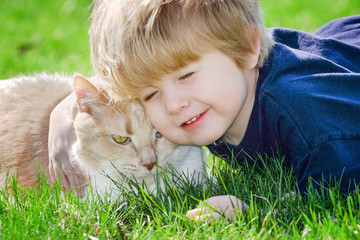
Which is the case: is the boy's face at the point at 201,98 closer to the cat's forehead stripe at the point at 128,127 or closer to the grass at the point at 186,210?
the cat's forehead stripe at the point at 128,127

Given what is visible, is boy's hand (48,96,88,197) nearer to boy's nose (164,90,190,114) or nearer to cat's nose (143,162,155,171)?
cat's nose (143,162,155,171)

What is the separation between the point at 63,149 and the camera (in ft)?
8.26

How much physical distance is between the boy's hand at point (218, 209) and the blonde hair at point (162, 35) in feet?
1.97

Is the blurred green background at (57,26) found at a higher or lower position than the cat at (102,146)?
higher

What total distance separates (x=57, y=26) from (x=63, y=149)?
3.67m

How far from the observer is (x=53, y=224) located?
1.88 meters

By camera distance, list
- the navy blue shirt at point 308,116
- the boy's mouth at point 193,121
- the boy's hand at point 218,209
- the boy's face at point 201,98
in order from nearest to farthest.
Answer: the boy's hand at point 218,209 < the navy blue shirt at point 308,116 < the boy's face at point 201,98 < the boy's mouth at point 193,121

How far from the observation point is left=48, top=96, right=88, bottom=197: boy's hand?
7.92 ft

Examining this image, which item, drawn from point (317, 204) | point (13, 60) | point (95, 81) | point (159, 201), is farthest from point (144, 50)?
point (13, 60)

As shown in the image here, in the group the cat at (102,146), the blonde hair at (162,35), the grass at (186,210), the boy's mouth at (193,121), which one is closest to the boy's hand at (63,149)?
the cat at (102,146)

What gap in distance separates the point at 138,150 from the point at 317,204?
932mm

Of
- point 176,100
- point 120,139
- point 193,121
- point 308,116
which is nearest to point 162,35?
point 176,100

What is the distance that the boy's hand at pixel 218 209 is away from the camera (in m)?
1.83

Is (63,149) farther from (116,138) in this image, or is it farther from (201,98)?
(201,98)
